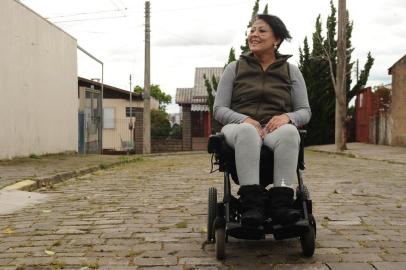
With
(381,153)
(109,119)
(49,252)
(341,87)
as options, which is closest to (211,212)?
(49,252)

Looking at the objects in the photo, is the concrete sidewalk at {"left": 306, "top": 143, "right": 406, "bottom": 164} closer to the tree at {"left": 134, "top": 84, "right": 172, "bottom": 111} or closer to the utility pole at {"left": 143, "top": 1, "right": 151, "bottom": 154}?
the utility pole at {"left": 143, "top": 1, "right": 151, "bottom": 154}

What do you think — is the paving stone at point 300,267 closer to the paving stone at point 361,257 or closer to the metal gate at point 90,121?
the paving stone at point 361,257

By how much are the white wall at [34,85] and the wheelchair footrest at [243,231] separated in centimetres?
1021

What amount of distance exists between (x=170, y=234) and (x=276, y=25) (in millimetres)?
1829

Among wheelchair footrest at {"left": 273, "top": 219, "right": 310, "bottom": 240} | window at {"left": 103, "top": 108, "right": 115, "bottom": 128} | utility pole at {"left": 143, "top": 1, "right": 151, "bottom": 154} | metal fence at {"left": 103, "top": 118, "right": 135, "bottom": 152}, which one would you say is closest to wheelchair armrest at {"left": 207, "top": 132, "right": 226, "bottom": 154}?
wheelchair footrest at {"left": 273, "top": 219, "right": 310, "bottom": 240}

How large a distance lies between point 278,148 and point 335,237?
121 centimetres

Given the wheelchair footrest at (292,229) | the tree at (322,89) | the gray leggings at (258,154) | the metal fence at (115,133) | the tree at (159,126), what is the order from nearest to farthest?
the wheelchair footrest at (292,229) → the gray leggings at (258,154) → the tree at (322,89) → the metal fence at (115,133) → the tree at (159,126)

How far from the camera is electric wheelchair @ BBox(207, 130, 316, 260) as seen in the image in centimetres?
328

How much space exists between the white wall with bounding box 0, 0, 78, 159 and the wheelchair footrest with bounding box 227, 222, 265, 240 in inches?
402

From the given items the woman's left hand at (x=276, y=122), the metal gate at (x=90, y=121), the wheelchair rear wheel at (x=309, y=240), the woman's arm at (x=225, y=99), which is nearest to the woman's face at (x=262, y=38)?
the woman's arm at (x=225, y=99)

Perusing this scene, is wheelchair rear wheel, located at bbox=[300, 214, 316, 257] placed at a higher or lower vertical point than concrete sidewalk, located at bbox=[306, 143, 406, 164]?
higher

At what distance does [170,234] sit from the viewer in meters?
4.39

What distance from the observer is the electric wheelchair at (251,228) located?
10.8 ft

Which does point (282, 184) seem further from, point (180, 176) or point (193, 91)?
point (193, 91)
